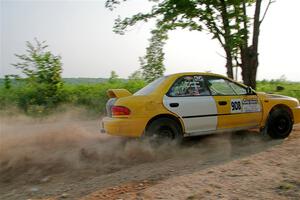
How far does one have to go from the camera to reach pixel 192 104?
8016 mm

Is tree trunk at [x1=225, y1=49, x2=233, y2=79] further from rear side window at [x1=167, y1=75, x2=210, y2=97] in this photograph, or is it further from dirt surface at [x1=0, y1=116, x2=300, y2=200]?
rear side window at [x1=167, y1=75, x2=210, y2=97]

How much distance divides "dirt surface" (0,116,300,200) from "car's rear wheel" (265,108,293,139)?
21cm

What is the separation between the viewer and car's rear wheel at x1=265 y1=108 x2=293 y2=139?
8844mm

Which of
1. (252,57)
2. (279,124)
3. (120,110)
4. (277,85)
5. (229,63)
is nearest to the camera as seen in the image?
(120,110)

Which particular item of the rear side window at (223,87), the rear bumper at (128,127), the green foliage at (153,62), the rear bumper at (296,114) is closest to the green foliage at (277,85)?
the green foliage at (153,62)

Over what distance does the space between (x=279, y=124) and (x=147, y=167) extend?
12.0 feet

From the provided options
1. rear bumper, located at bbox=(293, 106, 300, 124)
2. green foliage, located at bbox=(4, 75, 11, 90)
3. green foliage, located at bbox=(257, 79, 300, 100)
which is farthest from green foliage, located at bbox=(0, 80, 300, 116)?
rear bumper, located at bbox=(293, 106, 300, 124)

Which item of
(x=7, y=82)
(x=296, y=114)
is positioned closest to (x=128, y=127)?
(x=296, y=114)

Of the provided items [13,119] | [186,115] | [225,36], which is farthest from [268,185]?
[13,119]

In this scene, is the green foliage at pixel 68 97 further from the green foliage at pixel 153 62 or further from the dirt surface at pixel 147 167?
the dirt surface at pixel 147 167

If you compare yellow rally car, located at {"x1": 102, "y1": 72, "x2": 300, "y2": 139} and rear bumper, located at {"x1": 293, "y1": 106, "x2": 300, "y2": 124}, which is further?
rear bumper, located at {"x1": 293, "y1": 106, "x2": 300, "y2": 124}

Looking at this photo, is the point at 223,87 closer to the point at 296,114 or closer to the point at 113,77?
the point at 296,114

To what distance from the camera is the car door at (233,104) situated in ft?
27.4

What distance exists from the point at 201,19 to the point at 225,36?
3.24ft
